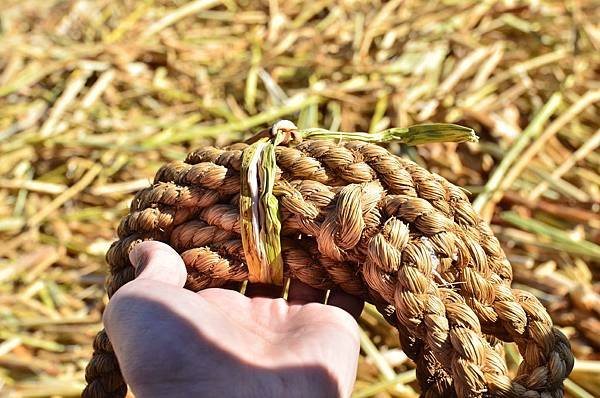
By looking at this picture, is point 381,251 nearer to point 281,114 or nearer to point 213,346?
point 213,346

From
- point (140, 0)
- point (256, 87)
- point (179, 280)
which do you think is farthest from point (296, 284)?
point (140, 0)

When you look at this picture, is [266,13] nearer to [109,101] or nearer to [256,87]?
[256,87]

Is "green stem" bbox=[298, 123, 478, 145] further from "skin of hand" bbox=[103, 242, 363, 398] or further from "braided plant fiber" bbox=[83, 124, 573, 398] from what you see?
"skin of hand" bbox=[103, 242, 363, 398]

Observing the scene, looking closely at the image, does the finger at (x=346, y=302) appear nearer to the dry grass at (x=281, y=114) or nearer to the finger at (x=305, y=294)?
the finger at (x=305, y=294)

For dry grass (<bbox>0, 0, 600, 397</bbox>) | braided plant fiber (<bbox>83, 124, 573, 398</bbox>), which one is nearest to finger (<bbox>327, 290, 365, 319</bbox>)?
braided plant fiber (<bbox>83, 124, 573, 398</bbox>)

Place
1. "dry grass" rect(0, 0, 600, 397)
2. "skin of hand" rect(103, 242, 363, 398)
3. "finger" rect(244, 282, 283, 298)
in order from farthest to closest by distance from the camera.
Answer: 1. "dry grass" rect(0, 0, 600, 397)
2. "finger" rect(244, 282, 283, 298)
3. "skin of hand" rect(103, 242, 363, 398)

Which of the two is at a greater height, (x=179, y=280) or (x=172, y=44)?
(x=179, y=280)
